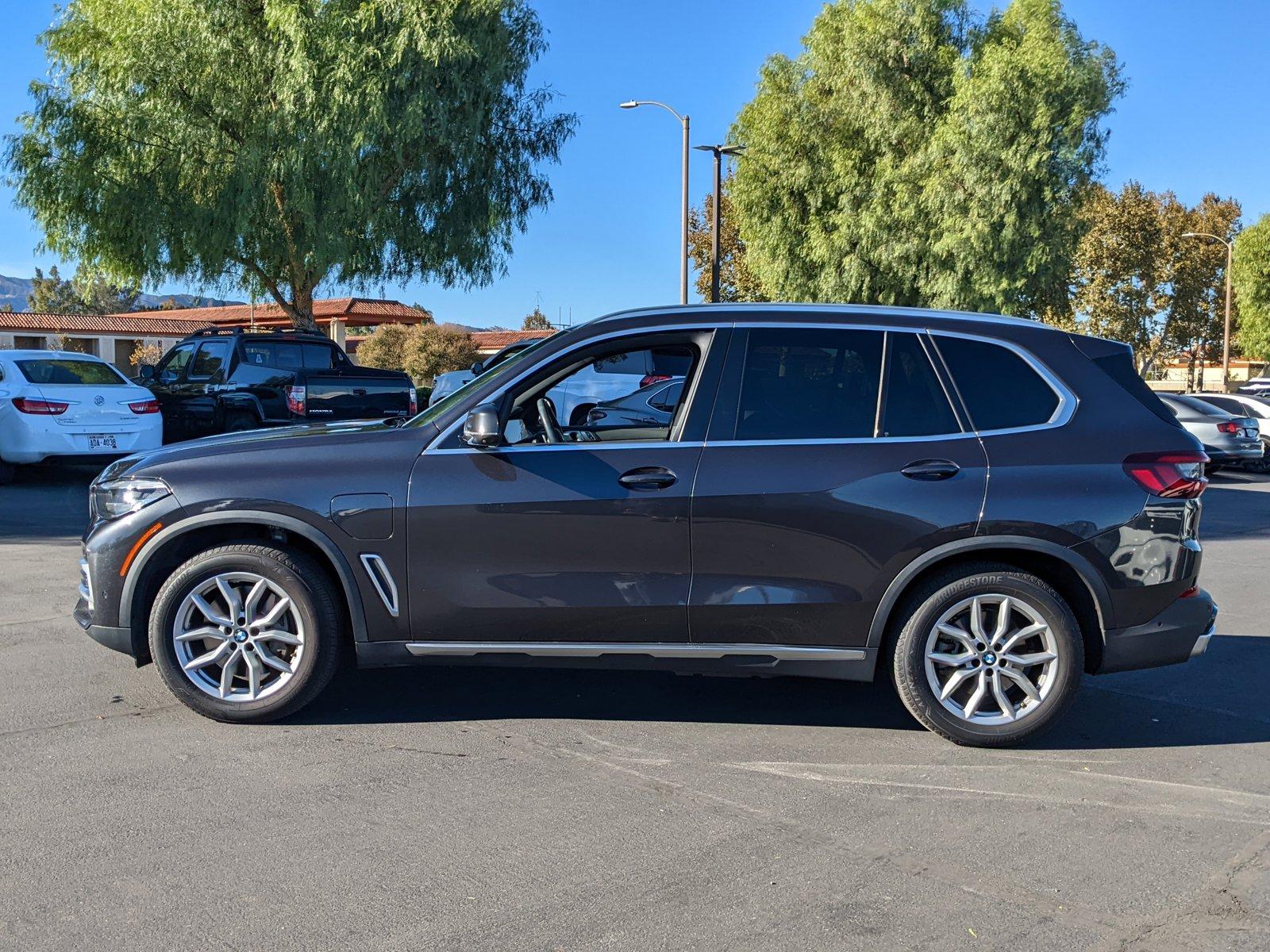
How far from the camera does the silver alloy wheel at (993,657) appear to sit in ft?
16.2

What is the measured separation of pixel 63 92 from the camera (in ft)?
76.9

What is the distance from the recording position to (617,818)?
4.15 metres

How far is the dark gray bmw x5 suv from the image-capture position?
16.0 feet

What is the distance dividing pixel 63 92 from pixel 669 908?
24.6 metres

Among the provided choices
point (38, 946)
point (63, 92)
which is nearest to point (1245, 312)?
point (63, 92)

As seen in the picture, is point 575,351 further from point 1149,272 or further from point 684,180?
point 1149,272

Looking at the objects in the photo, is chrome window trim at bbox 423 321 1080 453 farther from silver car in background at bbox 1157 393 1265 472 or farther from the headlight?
silver car in background at bbox 1157 393 1265 472

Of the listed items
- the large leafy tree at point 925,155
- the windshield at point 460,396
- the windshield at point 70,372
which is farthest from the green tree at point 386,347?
the windshield at point 460,396

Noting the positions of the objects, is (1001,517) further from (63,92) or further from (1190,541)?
(63,92)

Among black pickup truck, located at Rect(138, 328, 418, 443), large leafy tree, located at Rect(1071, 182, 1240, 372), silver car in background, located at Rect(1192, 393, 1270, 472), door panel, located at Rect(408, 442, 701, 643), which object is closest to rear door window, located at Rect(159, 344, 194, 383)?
black pickup truck, located at Rect(138, 328, 418, 443)

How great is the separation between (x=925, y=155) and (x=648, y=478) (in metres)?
32.0

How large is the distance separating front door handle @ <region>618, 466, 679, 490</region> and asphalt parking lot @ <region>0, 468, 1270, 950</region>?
1083 mm

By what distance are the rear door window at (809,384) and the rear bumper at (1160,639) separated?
135 cm

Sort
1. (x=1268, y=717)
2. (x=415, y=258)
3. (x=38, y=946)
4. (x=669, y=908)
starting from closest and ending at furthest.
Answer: (x=38, y=946) → (x=669, y=908) → (x=1268, y=717) → (x=415, y=258)
